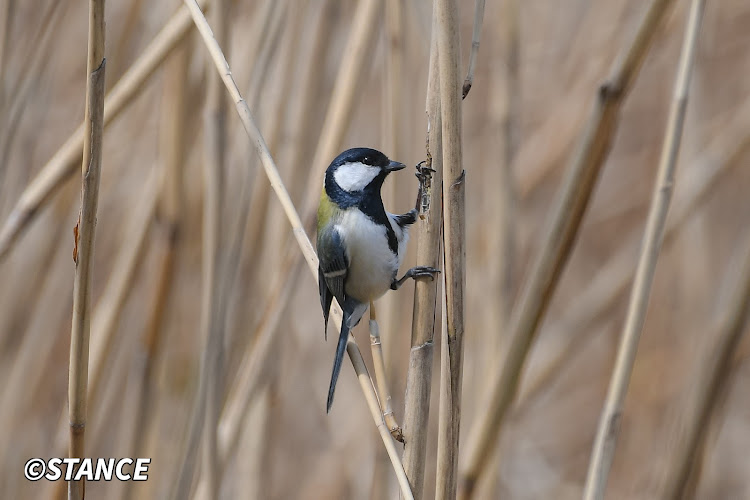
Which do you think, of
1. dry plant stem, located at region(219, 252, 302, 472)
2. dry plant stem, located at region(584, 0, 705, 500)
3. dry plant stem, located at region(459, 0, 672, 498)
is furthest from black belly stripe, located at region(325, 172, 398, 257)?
dry plant stem, located at region(584, 0, 705, 500)

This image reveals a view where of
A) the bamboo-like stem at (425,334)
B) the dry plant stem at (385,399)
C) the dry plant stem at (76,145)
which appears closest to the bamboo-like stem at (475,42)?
the bamboo-like stem at (425,334)

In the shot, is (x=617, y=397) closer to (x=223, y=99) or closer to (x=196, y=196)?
(x=223, y=99)

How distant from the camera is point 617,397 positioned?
3.10ft

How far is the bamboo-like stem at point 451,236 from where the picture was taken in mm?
820

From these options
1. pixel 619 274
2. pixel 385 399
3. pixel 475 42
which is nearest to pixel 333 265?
pixel 385 399

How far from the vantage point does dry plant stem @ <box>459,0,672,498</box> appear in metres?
0.90

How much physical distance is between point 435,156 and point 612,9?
47.2 inches

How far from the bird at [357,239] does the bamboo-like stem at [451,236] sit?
44 cm

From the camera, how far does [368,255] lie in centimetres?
136

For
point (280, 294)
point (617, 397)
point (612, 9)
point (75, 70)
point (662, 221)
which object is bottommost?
point (617, 397)

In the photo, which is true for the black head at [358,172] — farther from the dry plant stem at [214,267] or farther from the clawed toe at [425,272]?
the clawed toe at [425,272]

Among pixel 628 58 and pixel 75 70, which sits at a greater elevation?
pixel 75 70

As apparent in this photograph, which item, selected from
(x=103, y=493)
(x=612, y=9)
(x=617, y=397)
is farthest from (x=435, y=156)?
(x=103, y=493)

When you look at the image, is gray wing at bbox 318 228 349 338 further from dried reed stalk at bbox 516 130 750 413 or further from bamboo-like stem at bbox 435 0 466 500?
dried reed stalk at bbox 516 130 750 413
